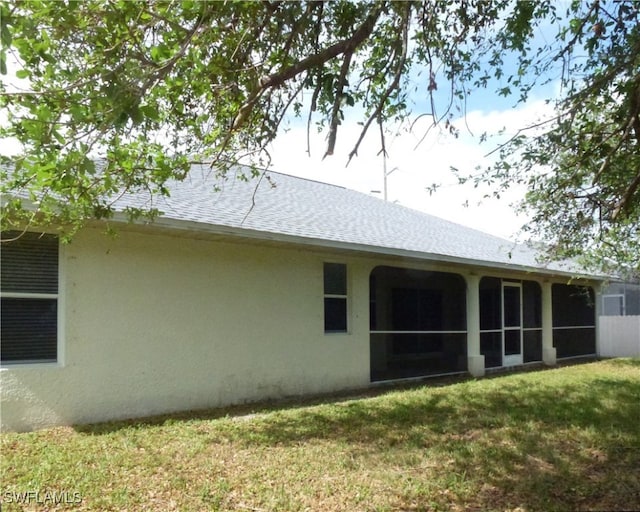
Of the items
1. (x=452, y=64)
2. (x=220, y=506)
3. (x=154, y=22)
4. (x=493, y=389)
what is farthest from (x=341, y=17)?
(x=493, y=389)

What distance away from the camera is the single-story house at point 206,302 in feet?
25.3

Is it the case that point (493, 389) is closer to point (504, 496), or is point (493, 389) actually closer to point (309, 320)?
point (309, 320)

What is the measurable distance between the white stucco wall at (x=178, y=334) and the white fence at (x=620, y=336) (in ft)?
46.9

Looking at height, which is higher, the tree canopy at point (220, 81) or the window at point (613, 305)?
the tree canopy at point (220, 81)

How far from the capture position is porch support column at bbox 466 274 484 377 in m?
14.2

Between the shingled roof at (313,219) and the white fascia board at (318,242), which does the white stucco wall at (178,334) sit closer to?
the shingled roof at (313,219)

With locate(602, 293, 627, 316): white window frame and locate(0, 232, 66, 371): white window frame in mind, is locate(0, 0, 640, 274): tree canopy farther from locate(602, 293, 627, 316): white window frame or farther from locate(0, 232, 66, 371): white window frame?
locate(602, 293, 627, 316): white window frame

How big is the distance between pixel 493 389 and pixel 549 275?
6527mm

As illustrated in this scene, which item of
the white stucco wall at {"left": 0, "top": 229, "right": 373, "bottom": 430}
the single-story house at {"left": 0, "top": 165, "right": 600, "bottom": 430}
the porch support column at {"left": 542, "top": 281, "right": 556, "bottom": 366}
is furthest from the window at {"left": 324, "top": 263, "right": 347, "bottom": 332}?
the porch support column at {"left": 542, "top": 281, "right": 556, "bottom": 366}

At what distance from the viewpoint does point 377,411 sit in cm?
902

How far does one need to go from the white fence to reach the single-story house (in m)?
9.05

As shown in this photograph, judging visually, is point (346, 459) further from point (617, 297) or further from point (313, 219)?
point (617, 297)

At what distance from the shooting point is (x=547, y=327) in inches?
688

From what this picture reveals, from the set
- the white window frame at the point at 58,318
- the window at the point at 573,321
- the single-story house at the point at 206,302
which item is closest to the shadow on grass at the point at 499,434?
the single-story house at the point at 206,302
